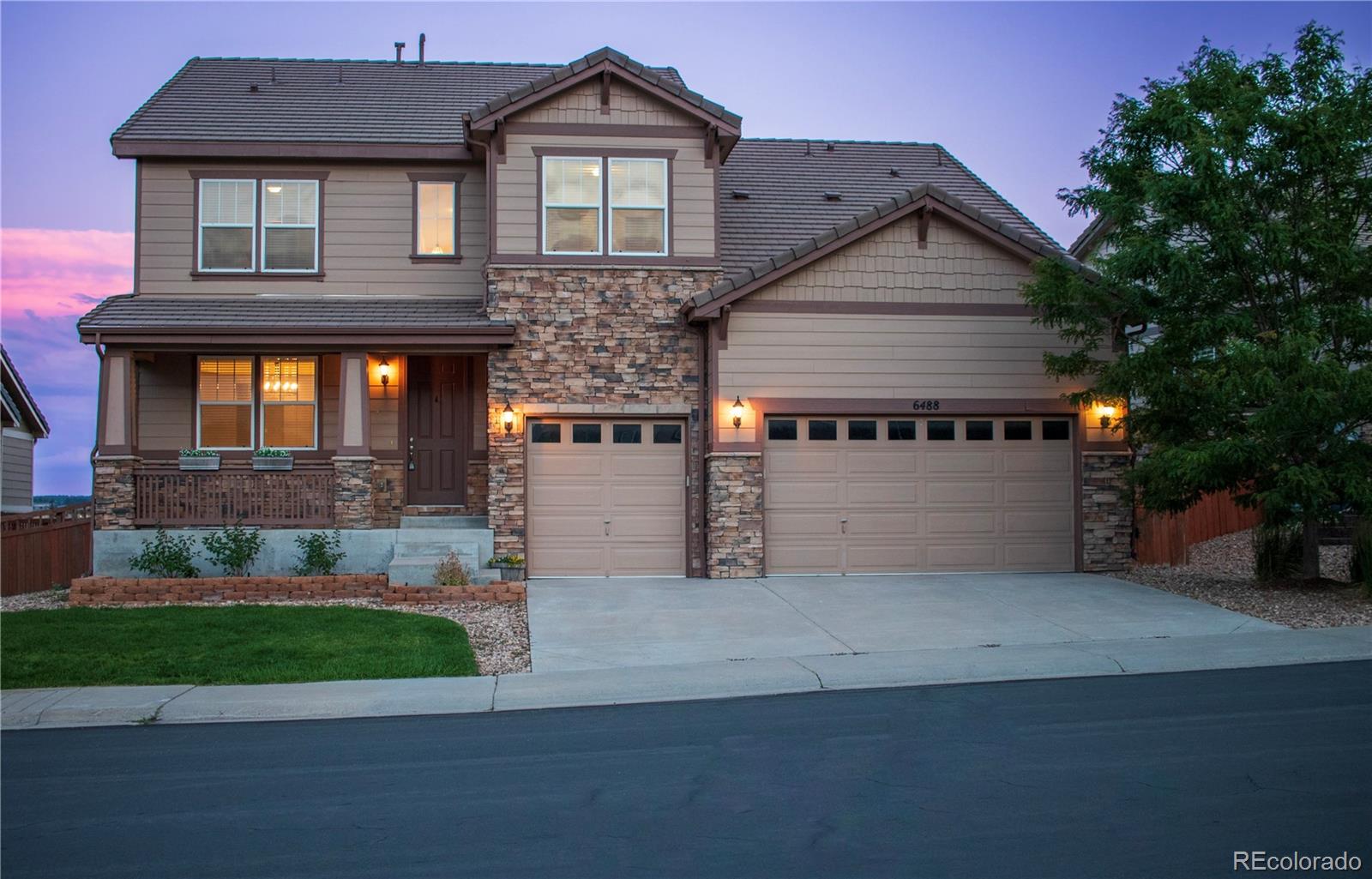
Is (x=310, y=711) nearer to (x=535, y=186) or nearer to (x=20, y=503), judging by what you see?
(x=535, y=186)

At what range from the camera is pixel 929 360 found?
16688mm

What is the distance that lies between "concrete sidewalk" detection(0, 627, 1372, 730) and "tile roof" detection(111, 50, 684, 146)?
383 inches

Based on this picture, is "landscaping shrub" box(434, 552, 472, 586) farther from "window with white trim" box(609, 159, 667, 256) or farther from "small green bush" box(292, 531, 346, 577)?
"window with white trim" box(609, 159, 667, 256)

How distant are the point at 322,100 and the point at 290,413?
549 cm

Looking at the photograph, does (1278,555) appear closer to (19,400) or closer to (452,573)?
(452,573)

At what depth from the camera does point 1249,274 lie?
556 inches

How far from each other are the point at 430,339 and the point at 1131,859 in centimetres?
1281

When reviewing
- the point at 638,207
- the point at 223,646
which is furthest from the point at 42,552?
the point at 638,207

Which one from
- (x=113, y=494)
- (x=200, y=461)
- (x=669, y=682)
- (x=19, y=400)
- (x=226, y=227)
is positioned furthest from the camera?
(x=19, y=400)

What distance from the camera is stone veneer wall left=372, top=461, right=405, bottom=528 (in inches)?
685

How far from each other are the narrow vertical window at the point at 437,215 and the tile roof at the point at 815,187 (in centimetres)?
431

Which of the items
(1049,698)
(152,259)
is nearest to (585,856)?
(1049,698)

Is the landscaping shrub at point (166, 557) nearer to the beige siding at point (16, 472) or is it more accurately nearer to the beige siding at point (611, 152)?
the beige siding at point (611, 152)

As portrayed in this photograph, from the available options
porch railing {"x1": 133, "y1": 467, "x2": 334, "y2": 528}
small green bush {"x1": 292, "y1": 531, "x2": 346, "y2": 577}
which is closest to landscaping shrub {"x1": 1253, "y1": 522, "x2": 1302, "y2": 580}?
small green bush {"x1": 292, "y1": 531, "x2": 346, "y2": 577}
